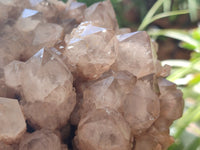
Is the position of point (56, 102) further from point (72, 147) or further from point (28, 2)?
point (28, 2)

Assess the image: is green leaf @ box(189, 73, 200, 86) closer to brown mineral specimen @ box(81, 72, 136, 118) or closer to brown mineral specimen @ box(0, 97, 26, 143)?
brown mineral specimen @ box(81, 72, 136, 118)

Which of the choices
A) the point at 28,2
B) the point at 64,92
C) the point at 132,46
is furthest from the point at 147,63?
the point at 28,2

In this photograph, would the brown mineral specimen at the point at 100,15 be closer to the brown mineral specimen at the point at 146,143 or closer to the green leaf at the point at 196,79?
the brown mineral specimen at the point at 146,143

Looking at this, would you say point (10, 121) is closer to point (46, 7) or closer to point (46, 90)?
point (46, 90)

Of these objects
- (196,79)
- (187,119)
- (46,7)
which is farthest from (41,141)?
(196,79)

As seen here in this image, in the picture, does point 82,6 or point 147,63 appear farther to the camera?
point 82,6

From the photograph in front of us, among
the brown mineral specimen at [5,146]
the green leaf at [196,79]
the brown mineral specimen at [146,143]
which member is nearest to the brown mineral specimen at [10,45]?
the brown mineral specimen at [5,146]

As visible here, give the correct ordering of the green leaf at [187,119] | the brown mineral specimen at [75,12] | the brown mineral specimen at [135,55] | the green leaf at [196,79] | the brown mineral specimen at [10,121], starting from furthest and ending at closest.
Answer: the green leaf at [196,79], the green leaf at [187,119], the brown mineral specimen at [75,12], the brown mineral specimen at [135,55], the brown mineral specimen at [10,121]
